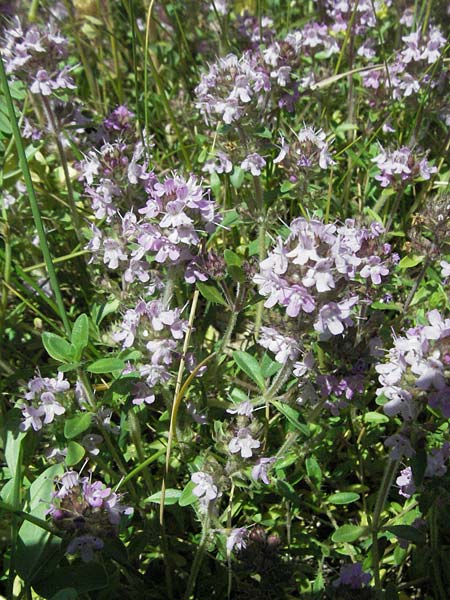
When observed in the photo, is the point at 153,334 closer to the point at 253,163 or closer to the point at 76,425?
the point at 76,425

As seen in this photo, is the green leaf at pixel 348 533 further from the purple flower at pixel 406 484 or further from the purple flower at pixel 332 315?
the purple flower at pixel 332 315

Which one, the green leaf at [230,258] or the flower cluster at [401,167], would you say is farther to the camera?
the flower cluster at [401,167]

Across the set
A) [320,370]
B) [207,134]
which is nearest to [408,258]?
[320,370]

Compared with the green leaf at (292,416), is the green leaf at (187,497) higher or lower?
lower

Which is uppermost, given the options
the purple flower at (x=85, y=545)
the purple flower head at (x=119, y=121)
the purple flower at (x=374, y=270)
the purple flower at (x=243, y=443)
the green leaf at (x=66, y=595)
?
the purple flower head at (x=119, y=121)

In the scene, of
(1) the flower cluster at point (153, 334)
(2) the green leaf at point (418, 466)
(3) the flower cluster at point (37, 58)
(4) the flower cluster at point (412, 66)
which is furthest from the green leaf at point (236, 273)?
(4) the flower cluster at point (412, 66)

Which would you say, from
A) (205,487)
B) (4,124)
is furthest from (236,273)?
(4,124)

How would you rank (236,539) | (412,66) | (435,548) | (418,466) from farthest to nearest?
1. (412,66)
2. (435,548)
3. (236,539)
4. (418,466)
